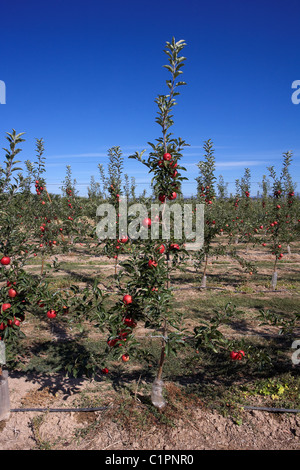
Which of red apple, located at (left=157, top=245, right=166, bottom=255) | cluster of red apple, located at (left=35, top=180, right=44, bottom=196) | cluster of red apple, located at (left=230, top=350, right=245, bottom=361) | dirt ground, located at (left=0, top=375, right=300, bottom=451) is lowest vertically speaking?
dirt ground, located at (left=0, top=375, right=300, bottom=451)

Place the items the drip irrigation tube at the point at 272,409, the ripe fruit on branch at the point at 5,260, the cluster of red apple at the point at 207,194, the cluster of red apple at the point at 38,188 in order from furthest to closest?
1. the cluster of red apple at the point at 207,194
2. the cluster of red apple at the point at 38,188
3. the drip irrigation tube at the point at 272,409
4. the ripe fruit on branch at the point at 5,260

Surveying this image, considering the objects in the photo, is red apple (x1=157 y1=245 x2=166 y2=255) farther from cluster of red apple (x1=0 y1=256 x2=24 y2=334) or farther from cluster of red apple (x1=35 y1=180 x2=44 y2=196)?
cluster of red apple (x1=35 y1=180 x2=44 y2=196)

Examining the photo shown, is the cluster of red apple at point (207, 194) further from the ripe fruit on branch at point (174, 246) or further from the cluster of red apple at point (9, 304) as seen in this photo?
the cluster of red apple at point (9, 304)

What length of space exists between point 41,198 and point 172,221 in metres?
7.56

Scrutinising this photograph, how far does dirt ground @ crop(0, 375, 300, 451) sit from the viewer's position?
3.55 metres

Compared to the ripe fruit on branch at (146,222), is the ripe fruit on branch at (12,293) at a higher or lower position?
lower

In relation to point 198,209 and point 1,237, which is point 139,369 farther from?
point 198,209

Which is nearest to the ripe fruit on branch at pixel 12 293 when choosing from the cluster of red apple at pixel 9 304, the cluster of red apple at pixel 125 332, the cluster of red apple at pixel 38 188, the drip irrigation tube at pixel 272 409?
the cluster of red apple at pixel 9 304

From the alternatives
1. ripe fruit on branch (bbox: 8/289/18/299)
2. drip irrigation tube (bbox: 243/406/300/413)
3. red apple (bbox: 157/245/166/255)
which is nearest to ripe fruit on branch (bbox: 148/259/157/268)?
red apple (bbox: 157/245/166/255)

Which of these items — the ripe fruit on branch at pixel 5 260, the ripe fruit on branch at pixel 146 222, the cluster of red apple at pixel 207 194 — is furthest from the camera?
the cluster of red apple at pixel 207 194

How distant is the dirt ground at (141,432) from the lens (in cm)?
355

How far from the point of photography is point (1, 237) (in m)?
3.94

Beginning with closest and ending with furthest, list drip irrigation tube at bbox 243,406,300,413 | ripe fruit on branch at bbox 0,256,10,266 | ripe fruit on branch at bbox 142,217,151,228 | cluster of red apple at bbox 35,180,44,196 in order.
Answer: ripe fruit on branch at bbox 142,217,151,228 < ripe fruit on branch at bbox 0,256,10,266 < drip irrigation tube at bbox 243,406,300,413 < cluster of red apple at bbox 35,180,44,196

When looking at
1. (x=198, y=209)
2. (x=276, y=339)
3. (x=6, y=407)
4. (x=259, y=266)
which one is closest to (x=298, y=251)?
(x=259, y=266)
